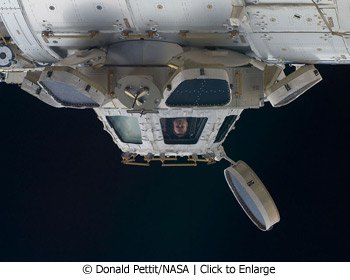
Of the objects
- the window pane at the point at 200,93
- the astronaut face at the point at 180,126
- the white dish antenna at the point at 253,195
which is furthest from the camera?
the white dish antenna at the point at 253,195

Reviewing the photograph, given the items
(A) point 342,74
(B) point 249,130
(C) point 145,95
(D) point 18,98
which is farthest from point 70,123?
(C) point 145,95

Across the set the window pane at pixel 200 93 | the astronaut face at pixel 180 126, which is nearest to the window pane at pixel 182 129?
the astronaut face at pixel 180 126

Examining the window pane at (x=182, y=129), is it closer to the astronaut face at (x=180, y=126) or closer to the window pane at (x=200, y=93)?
the astronaut face at (x=180, y=126)

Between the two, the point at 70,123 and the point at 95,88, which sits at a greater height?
the point at 70,123

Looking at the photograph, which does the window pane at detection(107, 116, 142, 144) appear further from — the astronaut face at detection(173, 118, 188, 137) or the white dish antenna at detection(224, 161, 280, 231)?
the white dish antenna at detection(224, 161, 280, 231)

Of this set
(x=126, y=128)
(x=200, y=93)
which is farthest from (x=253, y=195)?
(x=200, y=93)

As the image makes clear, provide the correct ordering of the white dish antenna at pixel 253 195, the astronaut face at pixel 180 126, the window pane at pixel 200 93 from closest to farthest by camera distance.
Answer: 1. the window pane at pixel 200 93
2. the astronaut face at pixel 180 126
3. the white dish antenna at pixel 253 195

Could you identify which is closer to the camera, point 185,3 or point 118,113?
point 185,3

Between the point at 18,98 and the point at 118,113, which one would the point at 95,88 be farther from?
the point at 18,98
